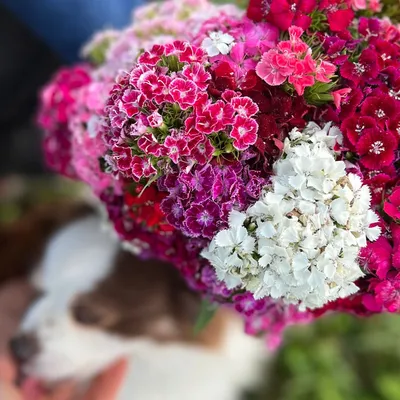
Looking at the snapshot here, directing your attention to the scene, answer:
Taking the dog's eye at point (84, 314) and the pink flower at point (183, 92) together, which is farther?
the dog's eye at point (84, 314)

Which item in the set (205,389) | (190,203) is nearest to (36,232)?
(205,389)

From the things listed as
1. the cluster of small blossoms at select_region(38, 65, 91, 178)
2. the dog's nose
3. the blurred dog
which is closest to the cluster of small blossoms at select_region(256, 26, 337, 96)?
the cluster of small blossoms at select_region(38, 65, 91, 178)

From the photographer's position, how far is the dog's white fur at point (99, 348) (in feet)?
3.39

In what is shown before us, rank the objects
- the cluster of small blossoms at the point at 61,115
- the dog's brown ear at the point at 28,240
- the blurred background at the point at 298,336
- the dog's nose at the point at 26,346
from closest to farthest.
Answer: the cluster of small blossoms at the point at 61,115 < the dog's nose at the point at 26,346 < the dog's brown ear at the point at 28,240 < the blurred background at the point at 298,336

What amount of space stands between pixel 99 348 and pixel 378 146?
2.25 ft

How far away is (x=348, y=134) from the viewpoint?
22.4 inches

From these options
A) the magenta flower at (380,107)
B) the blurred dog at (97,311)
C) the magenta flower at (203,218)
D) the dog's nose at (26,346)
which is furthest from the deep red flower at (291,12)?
the dog's nose at (26,346)

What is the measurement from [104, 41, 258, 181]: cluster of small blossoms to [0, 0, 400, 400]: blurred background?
0.81 metres

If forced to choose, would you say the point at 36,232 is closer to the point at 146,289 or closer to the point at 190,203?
the point at 146,289

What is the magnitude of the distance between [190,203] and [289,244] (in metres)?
0.10

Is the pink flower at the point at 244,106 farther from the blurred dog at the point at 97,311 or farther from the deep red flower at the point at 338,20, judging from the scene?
the blurred dog at the point at 97,311

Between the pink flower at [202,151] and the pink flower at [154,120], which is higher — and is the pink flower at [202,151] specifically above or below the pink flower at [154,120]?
below

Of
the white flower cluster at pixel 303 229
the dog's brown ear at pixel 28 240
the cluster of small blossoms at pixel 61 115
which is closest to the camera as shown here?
the white flower cluster at pixel 303 229

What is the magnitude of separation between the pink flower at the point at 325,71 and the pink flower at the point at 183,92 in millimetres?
122
